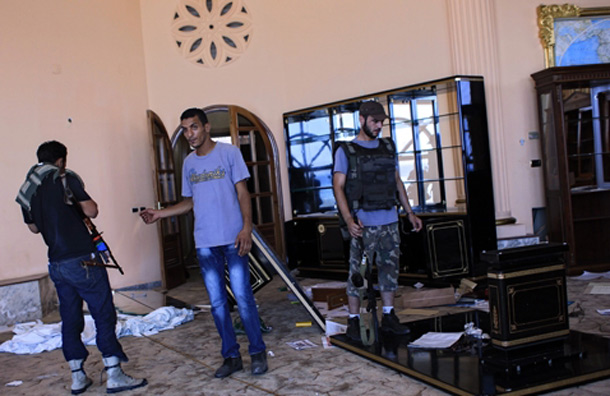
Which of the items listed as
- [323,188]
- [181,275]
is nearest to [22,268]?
[181,275]

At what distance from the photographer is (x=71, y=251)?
11.5 feet

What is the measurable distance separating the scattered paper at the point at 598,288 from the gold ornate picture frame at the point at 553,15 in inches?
98.5

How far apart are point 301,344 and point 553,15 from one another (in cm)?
472

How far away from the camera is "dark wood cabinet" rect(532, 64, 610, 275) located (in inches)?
246

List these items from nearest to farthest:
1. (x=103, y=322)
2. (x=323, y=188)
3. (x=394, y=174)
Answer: (x=103, y=322) → (x=394, y=174) → (x=323, y=188)

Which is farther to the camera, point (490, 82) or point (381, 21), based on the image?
point (381, 21)

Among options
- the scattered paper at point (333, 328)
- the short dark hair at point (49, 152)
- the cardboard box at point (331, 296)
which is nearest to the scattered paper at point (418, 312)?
the cardboard box at point (331, 296)

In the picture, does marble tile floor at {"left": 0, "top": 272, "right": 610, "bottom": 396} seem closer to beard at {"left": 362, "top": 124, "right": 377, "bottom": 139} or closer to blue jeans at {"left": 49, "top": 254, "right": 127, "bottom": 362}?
blue jeans at {"left": 49, "top": 254, "right": 127, "bottom": 362}

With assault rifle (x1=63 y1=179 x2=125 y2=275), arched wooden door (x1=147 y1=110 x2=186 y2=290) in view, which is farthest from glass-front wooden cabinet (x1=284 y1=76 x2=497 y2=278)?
assault rifle (x1=63 y1=179 x2=125 y2=275)

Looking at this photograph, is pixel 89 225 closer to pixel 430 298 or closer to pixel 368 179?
pixel 368 179

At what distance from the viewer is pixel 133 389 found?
3.63m

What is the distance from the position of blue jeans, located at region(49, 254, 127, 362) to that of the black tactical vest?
1727 millimetres

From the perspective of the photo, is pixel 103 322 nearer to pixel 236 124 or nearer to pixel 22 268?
pixel 22 268

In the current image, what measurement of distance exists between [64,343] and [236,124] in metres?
4.65
